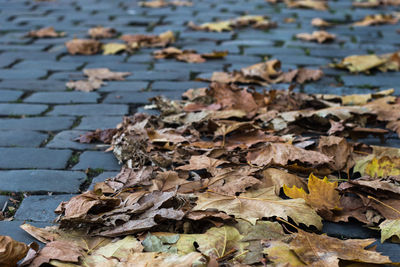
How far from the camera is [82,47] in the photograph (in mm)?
4082

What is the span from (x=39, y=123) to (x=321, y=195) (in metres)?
1.73

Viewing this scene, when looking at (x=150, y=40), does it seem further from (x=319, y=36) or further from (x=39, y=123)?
(x=39, y=123)

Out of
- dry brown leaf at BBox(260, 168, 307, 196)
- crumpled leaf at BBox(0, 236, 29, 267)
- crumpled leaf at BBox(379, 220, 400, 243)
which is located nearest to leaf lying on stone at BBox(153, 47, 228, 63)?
dry brown leaf at BBox(260, 168, 307, 196)

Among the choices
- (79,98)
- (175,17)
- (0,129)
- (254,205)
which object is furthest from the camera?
(175,17)

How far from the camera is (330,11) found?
5.50 m

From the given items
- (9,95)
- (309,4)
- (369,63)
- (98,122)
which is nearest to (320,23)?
(309,4)

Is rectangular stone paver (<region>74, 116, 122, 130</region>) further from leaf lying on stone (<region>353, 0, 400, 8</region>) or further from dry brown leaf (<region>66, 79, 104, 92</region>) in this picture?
leaf lying on stone (<region>353, 0, 400, 8</region>)

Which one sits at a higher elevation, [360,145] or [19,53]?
[19,53]

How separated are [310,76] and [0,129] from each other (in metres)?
2.04

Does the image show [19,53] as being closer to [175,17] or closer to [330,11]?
A: [175,17]

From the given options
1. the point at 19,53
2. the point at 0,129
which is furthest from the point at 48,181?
the point at 19,53

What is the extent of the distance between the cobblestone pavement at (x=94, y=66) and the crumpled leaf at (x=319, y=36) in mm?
95

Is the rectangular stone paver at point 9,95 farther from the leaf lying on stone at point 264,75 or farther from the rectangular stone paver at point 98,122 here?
the leaf lying on stone at point 264,75

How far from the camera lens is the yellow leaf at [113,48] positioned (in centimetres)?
405
